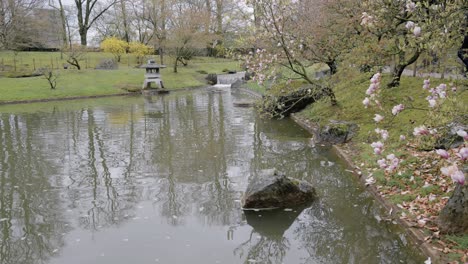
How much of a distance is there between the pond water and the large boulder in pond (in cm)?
18

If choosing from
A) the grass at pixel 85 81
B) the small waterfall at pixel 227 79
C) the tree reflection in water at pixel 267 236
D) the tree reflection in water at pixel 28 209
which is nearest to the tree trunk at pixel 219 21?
the grass at pixel 85 81

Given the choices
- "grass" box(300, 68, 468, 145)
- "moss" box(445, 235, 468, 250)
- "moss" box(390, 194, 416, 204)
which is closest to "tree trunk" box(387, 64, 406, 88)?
"grass" box(300, 68, 468, 145)

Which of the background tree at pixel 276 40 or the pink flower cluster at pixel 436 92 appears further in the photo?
the background tree at pixel 276 40

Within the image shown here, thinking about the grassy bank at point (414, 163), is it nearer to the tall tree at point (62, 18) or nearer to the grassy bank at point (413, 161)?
the grassy bank at point (413, 161)

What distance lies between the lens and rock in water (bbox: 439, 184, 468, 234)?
214 inches

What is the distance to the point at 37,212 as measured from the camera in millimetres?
7535

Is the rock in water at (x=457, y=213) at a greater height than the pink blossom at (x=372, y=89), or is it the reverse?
the pink blossom at (x=372, y=89)

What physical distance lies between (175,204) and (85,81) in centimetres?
2869

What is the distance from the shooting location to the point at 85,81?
33.5m

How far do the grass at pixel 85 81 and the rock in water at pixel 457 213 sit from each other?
1107 inches

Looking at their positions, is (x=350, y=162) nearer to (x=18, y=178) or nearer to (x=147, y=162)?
(x=147, y=162)

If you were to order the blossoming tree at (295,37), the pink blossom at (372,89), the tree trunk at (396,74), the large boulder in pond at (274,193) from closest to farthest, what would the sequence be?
the pink blossom at (372,89) → the large boulder in pond at (274,193) → the blossoming tree at (295,37) → the tree trunk at (396,74)

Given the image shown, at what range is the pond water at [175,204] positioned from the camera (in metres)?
5.97

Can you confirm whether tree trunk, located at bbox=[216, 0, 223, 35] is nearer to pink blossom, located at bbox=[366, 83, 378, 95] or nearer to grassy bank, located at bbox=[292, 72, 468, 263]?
grassy bank, located at bbox=[292, 72, 468, 263]
